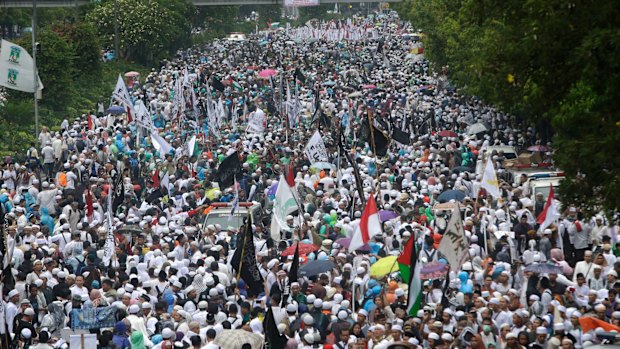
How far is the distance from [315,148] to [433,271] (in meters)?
8.68

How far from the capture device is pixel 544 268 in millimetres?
18172

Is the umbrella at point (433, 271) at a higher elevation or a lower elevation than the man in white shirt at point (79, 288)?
higher

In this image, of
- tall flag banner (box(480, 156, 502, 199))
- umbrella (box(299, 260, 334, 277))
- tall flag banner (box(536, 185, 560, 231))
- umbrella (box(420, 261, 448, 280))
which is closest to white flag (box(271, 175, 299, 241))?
umbrella (box(299, 260, 334, 277))

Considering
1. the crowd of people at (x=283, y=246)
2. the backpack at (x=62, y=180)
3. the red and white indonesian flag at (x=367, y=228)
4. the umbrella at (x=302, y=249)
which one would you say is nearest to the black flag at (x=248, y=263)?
the crowd of people at (x=283, y=246)

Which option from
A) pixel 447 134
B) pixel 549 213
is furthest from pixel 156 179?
pixel 549 213

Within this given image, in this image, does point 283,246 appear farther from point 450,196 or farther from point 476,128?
point 476,128

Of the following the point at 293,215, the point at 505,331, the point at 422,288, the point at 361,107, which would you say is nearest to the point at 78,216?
the point at 293,215

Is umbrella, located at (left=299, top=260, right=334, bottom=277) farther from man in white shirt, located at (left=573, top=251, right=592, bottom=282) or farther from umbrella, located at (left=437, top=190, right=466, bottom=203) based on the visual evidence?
umbrella, located at (left=437, top=190, right=466, bottom=203)

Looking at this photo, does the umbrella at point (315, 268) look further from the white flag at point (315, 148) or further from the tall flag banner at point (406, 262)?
the white flag at point (315, 148)

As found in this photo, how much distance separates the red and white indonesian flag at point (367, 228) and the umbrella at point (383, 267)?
27.5 inches

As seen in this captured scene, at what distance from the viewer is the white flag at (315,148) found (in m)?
26.7

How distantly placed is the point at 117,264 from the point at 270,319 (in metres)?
4.55

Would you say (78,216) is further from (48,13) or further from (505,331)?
(48,13)

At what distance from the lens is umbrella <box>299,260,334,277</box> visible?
743 inches
